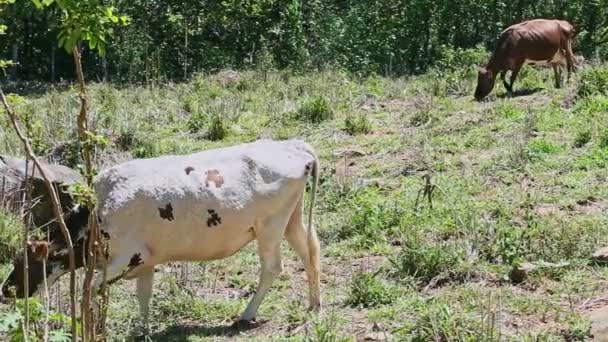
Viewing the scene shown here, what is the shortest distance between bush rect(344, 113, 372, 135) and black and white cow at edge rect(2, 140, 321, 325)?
223 inches

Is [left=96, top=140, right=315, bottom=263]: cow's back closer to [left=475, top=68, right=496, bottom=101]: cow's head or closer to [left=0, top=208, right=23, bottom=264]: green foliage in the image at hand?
[left=0, top=208, right=23, bottom=264]: green foliage

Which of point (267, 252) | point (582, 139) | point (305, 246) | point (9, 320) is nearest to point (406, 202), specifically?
point (305, 246)

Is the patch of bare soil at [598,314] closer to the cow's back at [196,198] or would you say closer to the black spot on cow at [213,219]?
the cow's back at [196,198]

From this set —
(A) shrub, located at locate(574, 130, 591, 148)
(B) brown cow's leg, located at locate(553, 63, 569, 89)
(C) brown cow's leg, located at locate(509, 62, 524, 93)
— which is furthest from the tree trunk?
(A) shrub, located at locate(574, 130, 591, 148)

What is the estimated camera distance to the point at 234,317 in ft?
23.8

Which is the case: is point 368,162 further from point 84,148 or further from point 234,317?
point 84,148

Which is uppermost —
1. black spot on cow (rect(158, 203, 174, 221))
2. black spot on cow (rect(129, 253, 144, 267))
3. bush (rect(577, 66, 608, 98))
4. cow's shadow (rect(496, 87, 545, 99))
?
bush (rect(577, 66, 608, 98))

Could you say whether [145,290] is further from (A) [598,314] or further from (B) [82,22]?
(B) [82,22]

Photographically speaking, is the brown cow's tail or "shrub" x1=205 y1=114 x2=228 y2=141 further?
the brown cow's tail

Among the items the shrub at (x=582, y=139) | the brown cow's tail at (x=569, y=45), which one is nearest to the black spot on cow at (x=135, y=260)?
the shrub at (x=582, y=139)

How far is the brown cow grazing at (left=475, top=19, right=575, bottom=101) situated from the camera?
1594 centimetres

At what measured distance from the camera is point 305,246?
24.1ft

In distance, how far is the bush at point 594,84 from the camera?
13.1m

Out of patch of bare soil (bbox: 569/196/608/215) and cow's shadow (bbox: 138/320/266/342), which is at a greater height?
patch of bare soil (bbox: 569/196/608/215)
